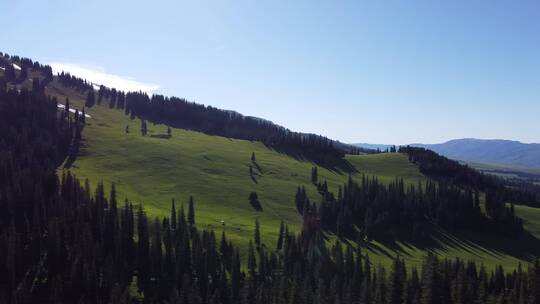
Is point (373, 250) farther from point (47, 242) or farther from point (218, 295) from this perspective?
point (47, 242)

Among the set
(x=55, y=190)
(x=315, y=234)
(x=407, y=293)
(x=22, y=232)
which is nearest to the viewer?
(x=407, y=293)

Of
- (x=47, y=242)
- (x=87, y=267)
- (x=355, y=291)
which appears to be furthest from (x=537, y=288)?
(x=47, y=242)

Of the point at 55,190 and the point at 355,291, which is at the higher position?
the point at 55,190

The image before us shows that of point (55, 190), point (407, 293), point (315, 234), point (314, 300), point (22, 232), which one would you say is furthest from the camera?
point (315, 234)

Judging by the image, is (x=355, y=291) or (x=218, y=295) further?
(x=355, y=291)

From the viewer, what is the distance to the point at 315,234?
551 ft

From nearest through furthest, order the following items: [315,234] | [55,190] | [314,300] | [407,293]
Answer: [314,300] → [407,293] → [55,190] → [315,234]

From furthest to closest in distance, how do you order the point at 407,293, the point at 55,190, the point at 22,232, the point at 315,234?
the point at 315,234
the point at 55,190
the point at 22,232
the point at 407,293

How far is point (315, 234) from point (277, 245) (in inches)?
797

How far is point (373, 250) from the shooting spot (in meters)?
Answer: 178

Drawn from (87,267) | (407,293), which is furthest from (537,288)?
(87,267)

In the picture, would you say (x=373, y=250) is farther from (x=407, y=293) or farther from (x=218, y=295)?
(x=218, y=295)

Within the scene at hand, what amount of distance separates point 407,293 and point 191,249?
183 feet

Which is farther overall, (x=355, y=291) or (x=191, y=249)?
(x=191, y=249)
